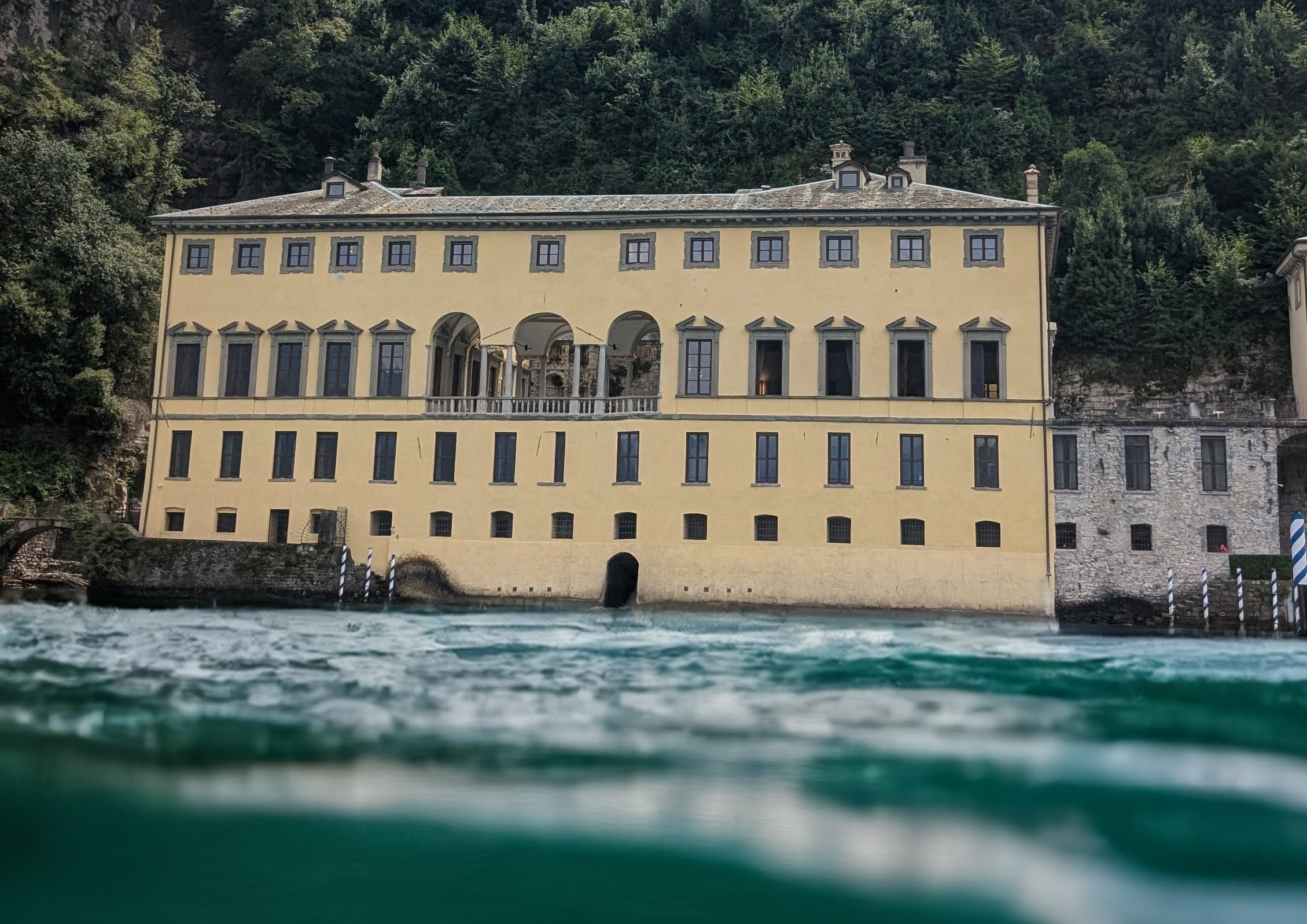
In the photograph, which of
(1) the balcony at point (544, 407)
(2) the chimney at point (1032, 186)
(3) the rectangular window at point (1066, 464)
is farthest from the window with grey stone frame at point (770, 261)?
(3) the rectangular window at point (1066, 464)

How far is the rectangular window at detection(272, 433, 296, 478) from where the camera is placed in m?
35.5

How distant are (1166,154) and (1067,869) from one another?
50415 mm

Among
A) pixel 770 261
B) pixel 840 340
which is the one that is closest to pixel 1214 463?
pixel 840 340

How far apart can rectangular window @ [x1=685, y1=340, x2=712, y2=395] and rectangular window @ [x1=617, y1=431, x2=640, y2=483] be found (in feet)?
7.62

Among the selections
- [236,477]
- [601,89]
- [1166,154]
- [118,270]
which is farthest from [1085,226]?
[118,270]

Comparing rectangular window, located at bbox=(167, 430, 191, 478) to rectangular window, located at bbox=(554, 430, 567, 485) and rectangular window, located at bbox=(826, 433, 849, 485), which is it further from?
rectangular window, located at bbox=(826, 433, 849, 485)

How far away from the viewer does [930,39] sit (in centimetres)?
A: 5456

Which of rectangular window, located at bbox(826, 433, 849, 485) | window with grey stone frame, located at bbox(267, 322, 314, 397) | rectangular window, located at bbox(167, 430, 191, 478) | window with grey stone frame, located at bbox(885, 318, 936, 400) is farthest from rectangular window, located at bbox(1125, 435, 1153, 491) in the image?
rectangular window, located at bbox(167, 430, 191, 478)

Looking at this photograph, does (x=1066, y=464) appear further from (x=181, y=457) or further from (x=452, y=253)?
(x=181, y=457)

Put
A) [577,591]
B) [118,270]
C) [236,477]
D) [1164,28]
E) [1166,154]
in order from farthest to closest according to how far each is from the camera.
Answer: [1164,28], [1166,154], [118,270], [236,477], [577,591]

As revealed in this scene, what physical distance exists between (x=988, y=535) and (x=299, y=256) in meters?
24.8

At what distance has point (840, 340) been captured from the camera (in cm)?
3369

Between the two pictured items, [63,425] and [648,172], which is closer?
[63,425]

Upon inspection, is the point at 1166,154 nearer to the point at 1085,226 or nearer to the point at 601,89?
the point at 1085,226
